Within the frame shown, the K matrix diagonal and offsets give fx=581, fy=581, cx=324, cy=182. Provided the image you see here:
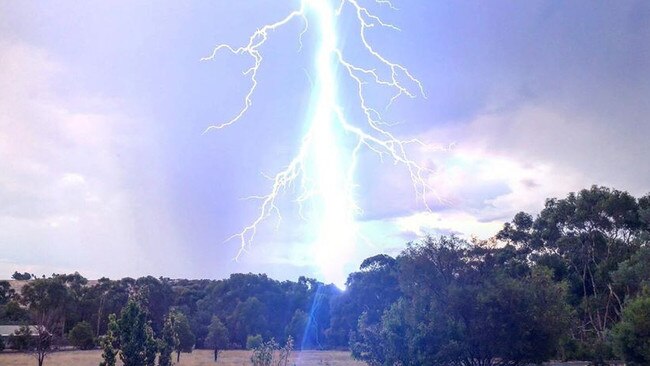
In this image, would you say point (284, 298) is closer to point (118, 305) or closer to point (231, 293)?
point (231, 293)

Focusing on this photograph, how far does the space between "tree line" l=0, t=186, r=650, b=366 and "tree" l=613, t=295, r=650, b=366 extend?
65 millimetres

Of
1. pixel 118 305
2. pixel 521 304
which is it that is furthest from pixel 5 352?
pixel 521 304

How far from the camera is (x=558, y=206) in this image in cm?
4959

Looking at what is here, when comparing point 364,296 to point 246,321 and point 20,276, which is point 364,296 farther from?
point 20,276

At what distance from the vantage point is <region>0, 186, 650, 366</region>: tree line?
2733 cm

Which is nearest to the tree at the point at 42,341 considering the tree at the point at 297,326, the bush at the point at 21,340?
the bush at the point at 21,340

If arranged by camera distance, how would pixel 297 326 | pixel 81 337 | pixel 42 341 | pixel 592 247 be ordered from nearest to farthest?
1. pixel 42 341
2. pixel 592 247
3. pixel 81 337
4. pixel 297 326

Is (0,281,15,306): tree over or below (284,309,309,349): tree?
over

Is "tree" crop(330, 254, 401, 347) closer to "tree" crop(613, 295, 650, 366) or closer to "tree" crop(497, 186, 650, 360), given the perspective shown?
"tree" crop(497, 186, 650, 360)

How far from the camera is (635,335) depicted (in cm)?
2884

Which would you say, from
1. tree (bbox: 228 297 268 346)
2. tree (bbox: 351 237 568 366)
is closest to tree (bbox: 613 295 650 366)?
tree (bbox: 351 237 568 366)

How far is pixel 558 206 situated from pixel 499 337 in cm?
2598

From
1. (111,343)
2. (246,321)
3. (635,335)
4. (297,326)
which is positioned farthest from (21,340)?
(635,335)

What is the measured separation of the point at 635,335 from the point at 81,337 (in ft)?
149
